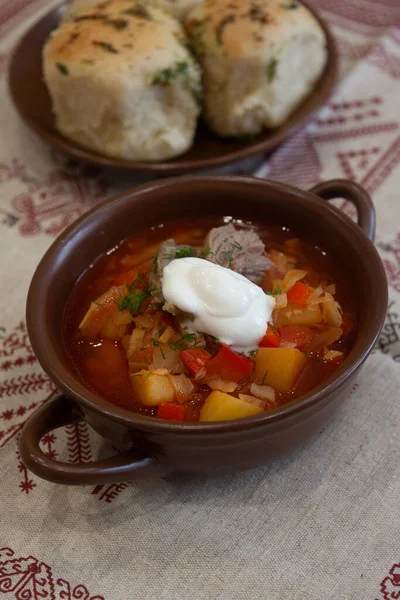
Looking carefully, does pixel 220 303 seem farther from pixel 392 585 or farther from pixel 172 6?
pixel 172 6

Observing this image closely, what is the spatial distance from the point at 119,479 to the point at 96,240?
0.78 metres

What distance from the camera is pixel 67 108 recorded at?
2.75 meters

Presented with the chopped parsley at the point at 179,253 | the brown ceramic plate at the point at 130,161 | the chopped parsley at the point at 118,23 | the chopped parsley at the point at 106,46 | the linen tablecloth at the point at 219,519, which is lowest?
the linen tablecloth at the point at 219,519

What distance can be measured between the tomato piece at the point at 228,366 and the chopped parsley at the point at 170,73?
4.63 feet

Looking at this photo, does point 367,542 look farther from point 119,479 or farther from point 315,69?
point 315,69

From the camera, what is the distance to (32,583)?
1.63 m

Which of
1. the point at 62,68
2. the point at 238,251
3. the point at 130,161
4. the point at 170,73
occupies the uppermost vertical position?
the point at 62,68

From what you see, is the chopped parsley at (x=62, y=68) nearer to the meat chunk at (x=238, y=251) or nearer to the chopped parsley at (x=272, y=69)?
the chopped parsley at (x=272, y=69)

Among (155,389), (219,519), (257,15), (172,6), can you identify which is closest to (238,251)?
(155,389)

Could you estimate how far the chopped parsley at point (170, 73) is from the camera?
260cm

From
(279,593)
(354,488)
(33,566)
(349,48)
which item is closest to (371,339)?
(354,488)

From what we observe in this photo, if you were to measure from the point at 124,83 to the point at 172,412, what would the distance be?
1.50 meters

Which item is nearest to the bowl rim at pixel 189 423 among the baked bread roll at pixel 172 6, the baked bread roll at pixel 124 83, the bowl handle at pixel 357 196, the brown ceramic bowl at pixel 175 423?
the brown ceramic bowl at pixel 175 423

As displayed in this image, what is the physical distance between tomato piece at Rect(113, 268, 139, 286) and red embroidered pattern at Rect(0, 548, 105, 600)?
79 centimetres
